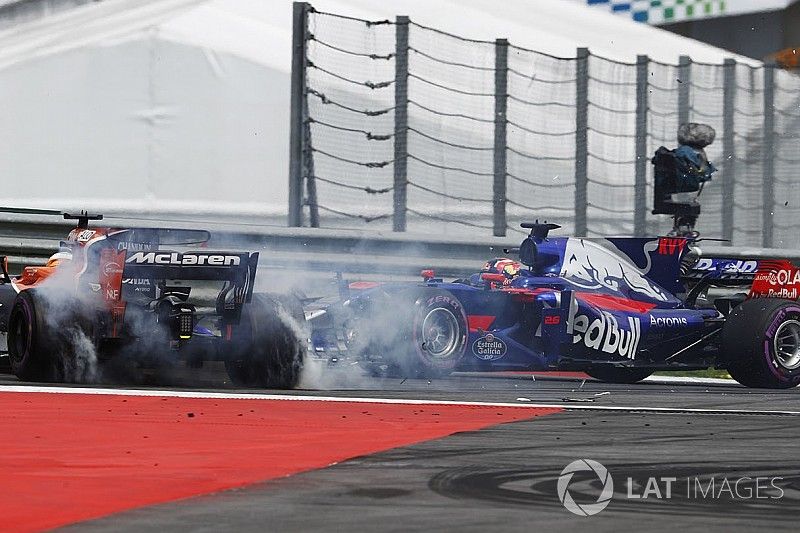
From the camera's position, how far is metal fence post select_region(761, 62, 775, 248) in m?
13.1

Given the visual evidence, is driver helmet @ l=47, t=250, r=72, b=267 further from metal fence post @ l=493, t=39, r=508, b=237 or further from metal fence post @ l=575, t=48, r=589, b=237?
metal fence post @ l=575, t=48, r=589, b=237

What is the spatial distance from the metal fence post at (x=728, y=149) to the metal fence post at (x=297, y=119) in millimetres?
3487

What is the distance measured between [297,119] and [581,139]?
7.61ft

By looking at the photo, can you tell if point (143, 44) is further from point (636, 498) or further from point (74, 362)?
point (636, 498)

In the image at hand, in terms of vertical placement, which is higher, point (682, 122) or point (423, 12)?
point (423, 12)

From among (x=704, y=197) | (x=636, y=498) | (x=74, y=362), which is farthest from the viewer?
(x=704, y=197)

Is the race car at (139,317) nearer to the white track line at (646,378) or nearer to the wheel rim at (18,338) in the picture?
the wheel rim at (18,338)

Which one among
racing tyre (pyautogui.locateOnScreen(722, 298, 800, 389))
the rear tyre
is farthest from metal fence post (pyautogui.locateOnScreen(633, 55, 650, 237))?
the rear tyre

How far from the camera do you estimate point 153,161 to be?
40.0ft

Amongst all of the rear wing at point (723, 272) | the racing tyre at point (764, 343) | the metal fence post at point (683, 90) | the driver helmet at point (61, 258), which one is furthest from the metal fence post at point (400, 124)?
the driver helmet at point (61, 258)

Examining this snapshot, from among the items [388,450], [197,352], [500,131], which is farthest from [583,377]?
[388,450]

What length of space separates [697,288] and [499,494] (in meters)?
6.43
